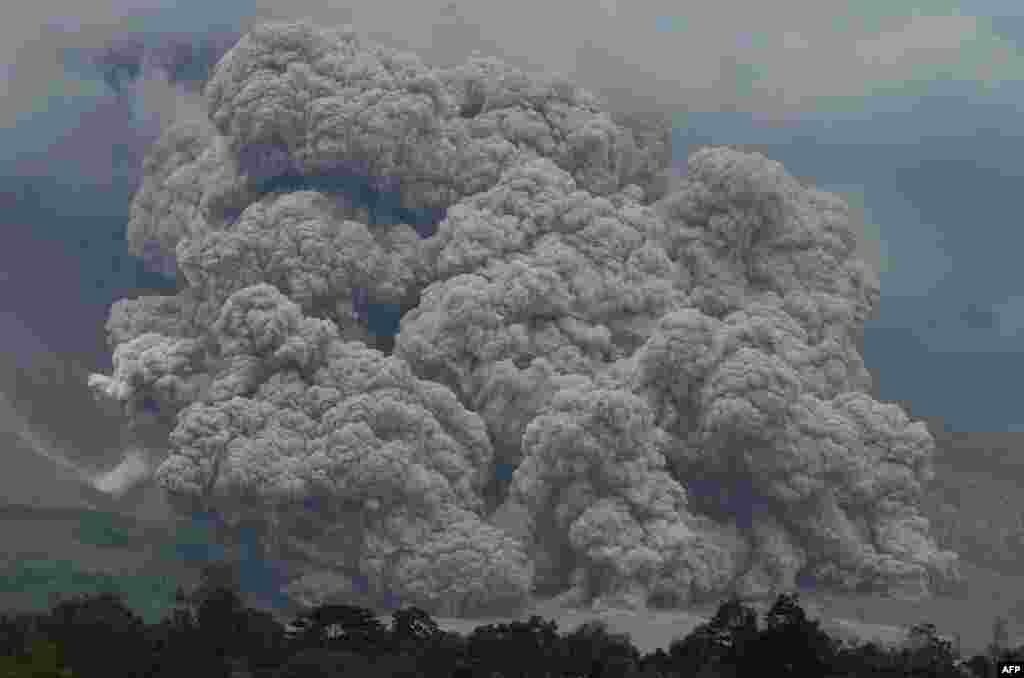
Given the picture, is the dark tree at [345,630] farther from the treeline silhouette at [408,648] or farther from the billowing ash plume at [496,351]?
the billowing ash plume at [496,351]

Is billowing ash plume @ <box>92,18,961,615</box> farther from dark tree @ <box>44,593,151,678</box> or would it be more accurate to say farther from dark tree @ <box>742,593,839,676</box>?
dark tree @ <box>742,593,839,676</box>

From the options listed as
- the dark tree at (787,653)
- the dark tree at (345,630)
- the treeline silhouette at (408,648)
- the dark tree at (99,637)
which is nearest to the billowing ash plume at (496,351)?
the treeline silhouette at (408,648)

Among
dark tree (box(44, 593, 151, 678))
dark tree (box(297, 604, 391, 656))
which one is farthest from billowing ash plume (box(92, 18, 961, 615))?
dark tree (box(44, 593, 151, 678))

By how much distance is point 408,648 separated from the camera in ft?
136

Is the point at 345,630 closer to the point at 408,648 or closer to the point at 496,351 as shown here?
the point at 408,648

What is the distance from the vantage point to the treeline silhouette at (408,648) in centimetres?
3847

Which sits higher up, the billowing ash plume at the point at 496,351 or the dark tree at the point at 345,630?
the billowing ash plume at the point at 496,351

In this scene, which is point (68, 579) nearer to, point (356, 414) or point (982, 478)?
point (356, 414)

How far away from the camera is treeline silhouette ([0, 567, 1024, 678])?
3847cm

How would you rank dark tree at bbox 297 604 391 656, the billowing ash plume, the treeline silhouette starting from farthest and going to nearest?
the billowing ash plume, dark tree at bbox 297 604 391 656, the treeline silhouette

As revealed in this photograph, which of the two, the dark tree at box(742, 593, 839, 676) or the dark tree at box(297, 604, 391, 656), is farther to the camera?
the dark tree at box(297, 604, 391, 656)

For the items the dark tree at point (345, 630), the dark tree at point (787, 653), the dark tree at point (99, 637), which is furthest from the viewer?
the dark tree at point (345, 630)

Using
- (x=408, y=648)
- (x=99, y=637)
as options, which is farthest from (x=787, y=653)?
(x=99, y=637)

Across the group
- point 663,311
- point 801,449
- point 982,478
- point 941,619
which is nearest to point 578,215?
point 663,311
